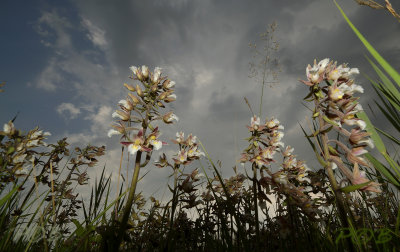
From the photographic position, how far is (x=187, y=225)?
4473mm

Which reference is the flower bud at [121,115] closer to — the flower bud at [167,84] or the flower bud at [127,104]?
the flower bud at [127,104]

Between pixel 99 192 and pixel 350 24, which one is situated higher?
pixel 350 24

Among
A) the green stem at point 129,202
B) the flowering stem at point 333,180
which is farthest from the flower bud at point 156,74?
the flowering stem at point 333,180

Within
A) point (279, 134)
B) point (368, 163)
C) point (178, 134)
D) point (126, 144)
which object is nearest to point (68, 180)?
point (178, 134)

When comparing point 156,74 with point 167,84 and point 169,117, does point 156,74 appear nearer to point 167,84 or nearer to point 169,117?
point 167,84

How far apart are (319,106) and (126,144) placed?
191 cm

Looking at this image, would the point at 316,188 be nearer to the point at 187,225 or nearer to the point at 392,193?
the point at 392,193

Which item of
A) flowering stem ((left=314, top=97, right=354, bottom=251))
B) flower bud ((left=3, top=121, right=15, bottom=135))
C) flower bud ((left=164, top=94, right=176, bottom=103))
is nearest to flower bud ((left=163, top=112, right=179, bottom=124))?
flower bud ((left=164, top=94, right=176, bottom=103))

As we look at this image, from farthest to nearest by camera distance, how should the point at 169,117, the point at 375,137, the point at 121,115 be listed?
the point at 169,117
the point at 121,115
the point at 375,137

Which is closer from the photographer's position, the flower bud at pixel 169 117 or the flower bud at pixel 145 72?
the flower bud at pixel 169 117

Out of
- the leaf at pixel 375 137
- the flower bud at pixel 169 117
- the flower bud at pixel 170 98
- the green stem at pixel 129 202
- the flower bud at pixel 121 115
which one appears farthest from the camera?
the flower bud at pixel 170 98

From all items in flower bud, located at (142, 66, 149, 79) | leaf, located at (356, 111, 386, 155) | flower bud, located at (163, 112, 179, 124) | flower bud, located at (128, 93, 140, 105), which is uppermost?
flower bud, located at (142, 66, 149, 79)

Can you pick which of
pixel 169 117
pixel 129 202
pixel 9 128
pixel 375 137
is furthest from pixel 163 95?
pixel 375 137

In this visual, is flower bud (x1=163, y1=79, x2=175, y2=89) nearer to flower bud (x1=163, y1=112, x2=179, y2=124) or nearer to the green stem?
flower bud (x1=163, y1=112, x2=179, y2=124)
